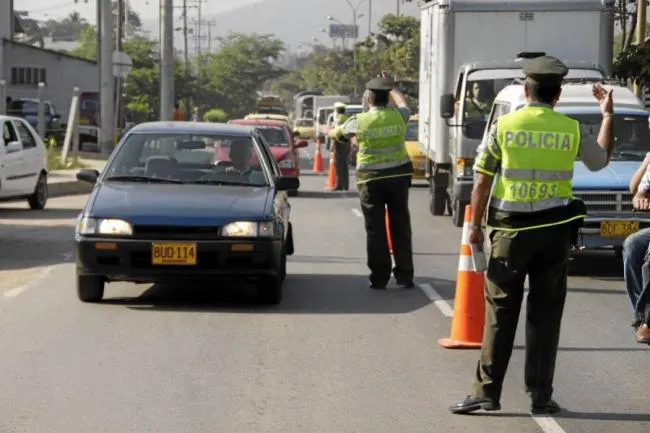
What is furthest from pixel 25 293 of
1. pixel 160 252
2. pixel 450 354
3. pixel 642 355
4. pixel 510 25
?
pixel 510 25

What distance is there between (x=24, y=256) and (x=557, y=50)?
837 cm

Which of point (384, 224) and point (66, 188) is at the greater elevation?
point (384, 224)

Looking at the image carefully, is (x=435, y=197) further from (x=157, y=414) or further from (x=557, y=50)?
(x=157, y=414)

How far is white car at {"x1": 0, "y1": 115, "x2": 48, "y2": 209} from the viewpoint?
22641mm

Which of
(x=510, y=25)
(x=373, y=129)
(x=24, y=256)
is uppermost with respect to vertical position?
(x=510, y=25)

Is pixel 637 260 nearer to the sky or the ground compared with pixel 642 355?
nearer to the sky

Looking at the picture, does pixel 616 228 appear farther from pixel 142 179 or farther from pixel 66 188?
pixel 66 188

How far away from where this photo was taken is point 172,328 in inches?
439

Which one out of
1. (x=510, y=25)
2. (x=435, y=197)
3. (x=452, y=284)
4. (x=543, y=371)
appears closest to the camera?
(x=543, y=371)

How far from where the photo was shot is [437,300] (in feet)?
42.8

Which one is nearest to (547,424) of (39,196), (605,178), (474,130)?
(605,178)

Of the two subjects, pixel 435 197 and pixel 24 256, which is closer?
pixel 24 256

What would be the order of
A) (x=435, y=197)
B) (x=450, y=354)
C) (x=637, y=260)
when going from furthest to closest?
(x=435, y=197)
(x=450, y=354)
(x=637, y=260)

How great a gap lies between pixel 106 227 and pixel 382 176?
9.37 feet
